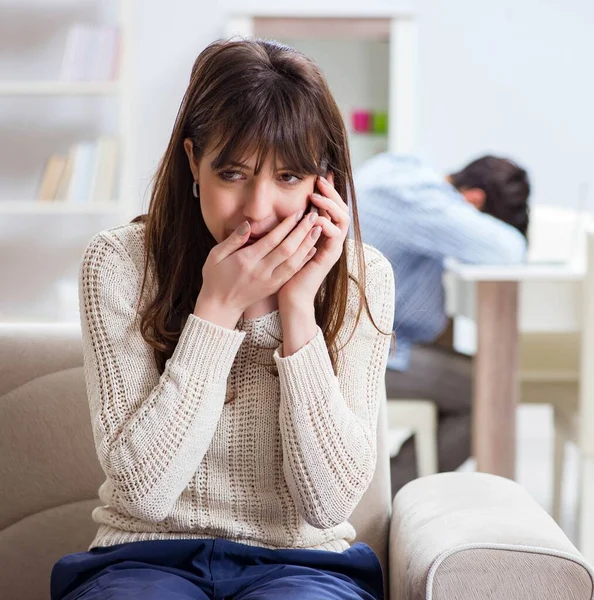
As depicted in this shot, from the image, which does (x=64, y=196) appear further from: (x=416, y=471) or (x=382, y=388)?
(x=382, y=388)

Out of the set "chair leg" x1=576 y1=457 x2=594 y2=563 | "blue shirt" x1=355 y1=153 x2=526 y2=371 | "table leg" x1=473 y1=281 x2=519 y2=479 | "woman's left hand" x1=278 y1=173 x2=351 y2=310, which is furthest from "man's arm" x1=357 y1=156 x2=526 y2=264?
"woman's left hand" x1=278 y1=173 x2=351 y2=310

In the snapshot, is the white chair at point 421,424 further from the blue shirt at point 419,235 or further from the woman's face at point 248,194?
the woman's face at point 248,194

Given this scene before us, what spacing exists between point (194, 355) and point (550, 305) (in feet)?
5.42

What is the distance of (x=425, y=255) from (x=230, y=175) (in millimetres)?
1719

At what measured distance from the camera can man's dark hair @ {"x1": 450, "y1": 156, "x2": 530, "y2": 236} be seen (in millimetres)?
2961

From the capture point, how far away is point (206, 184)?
1106 mm

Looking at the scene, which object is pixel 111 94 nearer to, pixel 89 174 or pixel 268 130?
pixel 89 174

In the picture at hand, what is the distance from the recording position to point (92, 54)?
154 inches

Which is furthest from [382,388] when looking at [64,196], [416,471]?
[64,196]

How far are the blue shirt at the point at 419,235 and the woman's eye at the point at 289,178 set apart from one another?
1573 millimetres

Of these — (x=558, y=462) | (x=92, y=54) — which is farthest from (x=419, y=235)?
(x=92, y=54)

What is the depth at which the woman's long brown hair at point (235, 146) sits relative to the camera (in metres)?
1.07

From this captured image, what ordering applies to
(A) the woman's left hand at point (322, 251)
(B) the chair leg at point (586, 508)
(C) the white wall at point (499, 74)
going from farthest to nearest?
1. (C) the white wall at point (499, 74)
2. (B) the chair leg at point (586, 508)
3. (A) the woman's left hand at point (322, 251)

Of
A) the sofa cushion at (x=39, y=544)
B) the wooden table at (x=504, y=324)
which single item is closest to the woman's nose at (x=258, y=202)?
the sofa cushion at (x=39, y=544)
